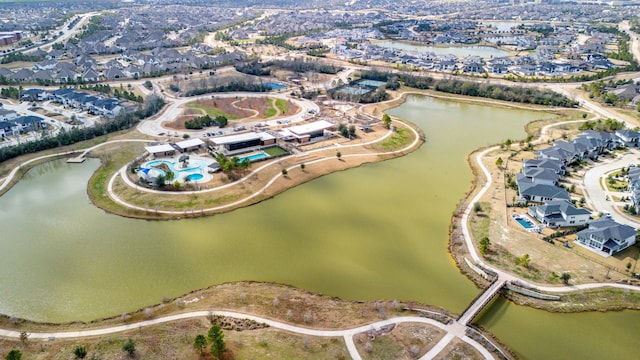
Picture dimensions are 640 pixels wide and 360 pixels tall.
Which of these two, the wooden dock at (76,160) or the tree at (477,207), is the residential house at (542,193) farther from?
the wooden dock at (76,160)

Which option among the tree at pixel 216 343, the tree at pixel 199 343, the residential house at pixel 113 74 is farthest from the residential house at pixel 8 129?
the tree at pixel 216 343

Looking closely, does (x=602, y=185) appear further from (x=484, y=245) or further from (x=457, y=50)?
(x=457, y=50)

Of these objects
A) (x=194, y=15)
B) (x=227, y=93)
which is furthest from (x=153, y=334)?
(x=194, y=15)

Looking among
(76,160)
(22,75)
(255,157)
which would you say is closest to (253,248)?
(255,157)

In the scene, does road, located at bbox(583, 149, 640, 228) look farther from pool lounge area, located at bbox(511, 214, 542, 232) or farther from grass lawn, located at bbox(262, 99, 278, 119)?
grass lawn, located at bbox(262, 99, 278, 119)

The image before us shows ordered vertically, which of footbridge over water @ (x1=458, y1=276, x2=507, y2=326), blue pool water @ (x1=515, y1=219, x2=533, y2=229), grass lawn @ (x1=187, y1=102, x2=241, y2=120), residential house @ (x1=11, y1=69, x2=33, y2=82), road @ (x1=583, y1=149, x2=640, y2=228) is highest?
residential house @ (x1=11, y1=69, x2=33, y2=82)

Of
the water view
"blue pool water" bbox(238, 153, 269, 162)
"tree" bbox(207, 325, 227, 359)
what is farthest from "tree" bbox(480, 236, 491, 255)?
the water view
